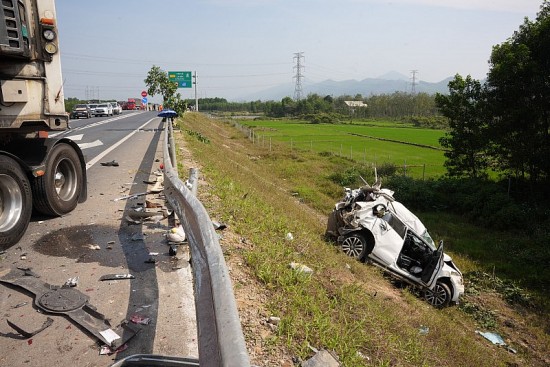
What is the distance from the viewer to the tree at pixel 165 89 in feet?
101

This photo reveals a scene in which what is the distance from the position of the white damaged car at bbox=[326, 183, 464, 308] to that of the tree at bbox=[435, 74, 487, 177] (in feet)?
40.5

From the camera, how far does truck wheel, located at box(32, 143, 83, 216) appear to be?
580cm

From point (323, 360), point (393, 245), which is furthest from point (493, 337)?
point (323, 360)

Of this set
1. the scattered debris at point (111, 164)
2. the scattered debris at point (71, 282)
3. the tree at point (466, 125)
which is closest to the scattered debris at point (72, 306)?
the scattered debris at point (71, 282)

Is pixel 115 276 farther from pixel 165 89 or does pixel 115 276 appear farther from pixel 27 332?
pixel 165 89

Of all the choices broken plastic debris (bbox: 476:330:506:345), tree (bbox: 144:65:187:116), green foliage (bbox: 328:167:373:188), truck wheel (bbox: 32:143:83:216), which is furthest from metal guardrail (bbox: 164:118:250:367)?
tree (bbox: 144:65:187:116)

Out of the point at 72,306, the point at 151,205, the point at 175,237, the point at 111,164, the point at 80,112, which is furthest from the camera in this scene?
the point at 80,112

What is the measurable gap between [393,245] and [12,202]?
801 cm

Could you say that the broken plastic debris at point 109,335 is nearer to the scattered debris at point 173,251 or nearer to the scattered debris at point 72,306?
the scattered debris at point 72,306

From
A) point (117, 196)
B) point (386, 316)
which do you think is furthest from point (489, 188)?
point (117, 196)

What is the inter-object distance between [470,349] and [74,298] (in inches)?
251

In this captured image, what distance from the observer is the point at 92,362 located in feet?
9.05

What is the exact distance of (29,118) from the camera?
5.52 m

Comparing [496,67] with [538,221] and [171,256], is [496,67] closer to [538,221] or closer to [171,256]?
[538,221]
